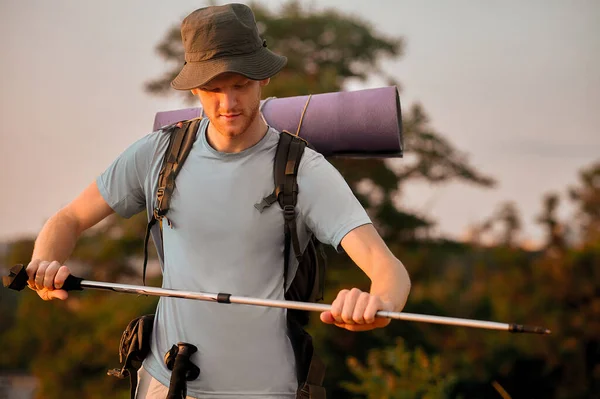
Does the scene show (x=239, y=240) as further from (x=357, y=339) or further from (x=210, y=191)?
(x=357, y=339)

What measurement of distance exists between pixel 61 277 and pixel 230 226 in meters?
0.54

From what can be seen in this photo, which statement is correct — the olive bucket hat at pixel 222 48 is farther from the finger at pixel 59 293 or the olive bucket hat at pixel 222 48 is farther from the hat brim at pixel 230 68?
the finger at pixel 59 293

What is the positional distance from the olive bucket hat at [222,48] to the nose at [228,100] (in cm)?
8

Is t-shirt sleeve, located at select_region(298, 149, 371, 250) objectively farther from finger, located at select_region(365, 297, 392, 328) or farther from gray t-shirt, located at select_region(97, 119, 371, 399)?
finger, located at select_region(365, 297, 392, 328)

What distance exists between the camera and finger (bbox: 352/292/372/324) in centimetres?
233

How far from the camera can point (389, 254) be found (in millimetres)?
2680

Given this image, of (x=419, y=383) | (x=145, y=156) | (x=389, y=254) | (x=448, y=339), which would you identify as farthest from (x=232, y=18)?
(x=448, y=339)

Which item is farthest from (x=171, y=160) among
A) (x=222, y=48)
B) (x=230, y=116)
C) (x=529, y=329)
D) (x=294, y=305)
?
(x=529, y=329)

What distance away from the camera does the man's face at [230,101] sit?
Answer: 285 centimetres

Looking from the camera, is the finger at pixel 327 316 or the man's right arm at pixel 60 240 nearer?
the finger at pixel 327 316

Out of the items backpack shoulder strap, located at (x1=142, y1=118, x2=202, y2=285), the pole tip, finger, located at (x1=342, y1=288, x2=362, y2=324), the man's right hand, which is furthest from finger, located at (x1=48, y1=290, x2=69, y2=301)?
the pole tip

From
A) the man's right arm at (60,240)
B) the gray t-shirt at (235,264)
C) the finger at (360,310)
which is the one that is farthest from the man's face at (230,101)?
the finger at (360,310)

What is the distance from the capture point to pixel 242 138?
2980 mm

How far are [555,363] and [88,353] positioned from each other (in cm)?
1234
